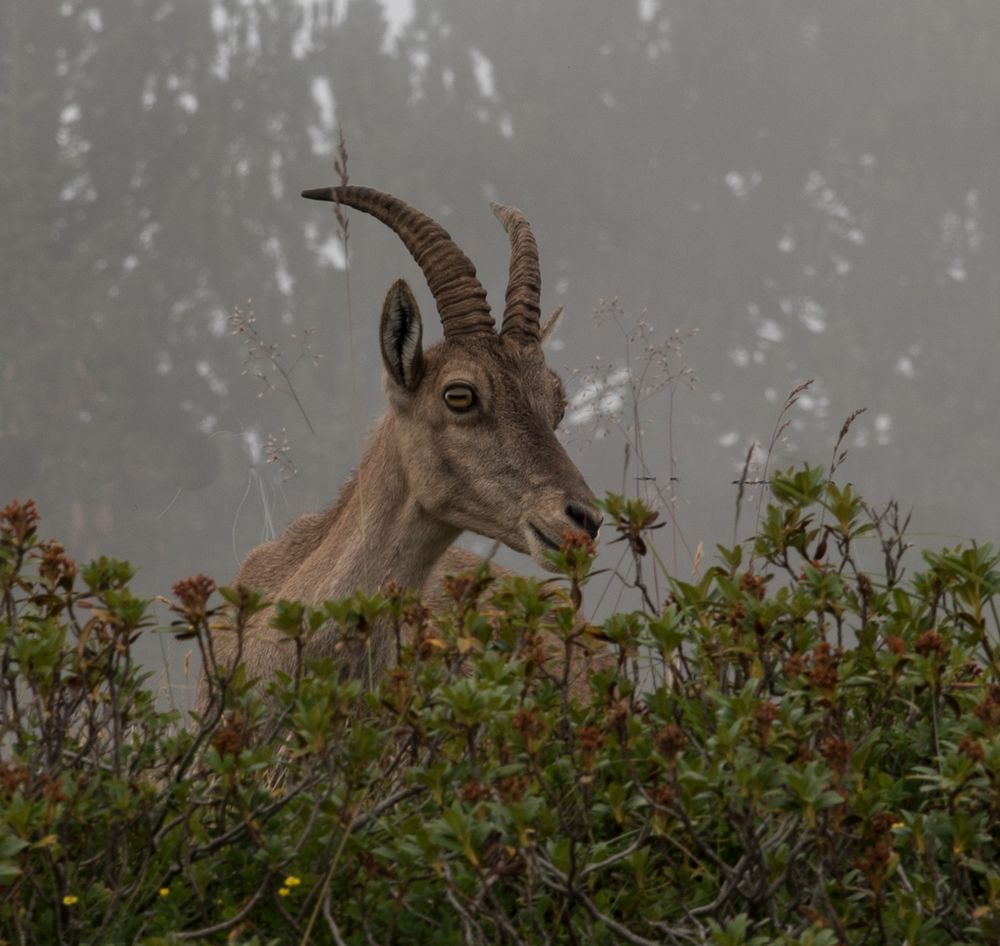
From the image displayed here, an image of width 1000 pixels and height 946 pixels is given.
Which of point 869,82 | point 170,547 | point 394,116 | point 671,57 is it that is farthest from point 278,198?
point 869,82

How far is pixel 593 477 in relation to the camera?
55.0 meters

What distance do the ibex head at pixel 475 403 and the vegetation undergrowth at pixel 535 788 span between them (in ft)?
8.52

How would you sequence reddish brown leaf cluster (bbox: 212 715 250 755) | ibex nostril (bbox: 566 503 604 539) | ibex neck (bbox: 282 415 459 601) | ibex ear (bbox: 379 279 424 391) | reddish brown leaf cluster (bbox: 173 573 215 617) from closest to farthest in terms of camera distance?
reddish brown leaf cluster (bbox: 212 715 250 755), reddish brown leaf cluster (bbox: 173 573 215 617), ibex nostril (bbox: 566 503 604 539), ibex neck (bbox: 282 415 459 601), ibex ear (bbox: 379 279 424 391)

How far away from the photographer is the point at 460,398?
6582 millimetres

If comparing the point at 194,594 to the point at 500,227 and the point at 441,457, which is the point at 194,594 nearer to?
the point at 441,457

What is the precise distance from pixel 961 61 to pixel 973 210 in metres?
6.67

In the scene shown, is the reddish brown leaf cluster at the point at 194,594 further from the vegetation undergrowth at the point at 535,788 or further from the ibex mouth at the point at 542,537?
the ibex mouth at the point at 542,537

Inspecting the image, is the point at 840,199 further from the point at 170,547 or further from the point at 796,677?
the point at 796,677

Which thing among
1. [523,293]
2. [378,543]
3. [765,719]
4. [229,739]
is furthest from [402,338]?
[765,719]

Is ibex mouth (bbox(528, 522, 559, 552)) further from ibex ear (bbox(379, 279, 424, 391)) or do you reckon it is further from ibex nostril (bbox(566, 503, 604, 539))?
ibex ear (bbox(379, 279, 424, 391))

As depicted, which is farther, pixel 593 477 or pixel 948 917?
pixel 593 477

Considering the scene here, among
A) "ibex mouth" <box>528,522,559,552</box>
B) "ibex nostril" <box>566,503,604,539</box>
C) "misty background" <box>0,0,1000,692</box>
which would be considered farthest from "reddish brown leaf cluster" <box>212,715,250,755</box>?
"misty background" <box>0,0,1000,692</box>

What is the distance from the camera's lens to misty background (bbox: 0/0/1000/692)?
51.8m

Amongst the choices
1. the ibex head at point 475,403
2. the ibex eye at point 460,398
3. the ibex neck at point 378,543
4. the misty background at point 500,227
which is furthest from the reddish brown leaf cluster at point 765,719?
the misty background at point 500,227
